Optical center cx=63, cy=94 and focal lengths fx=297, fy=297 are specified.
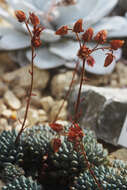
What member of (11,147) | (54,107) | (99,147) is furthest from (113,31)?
(11,147)

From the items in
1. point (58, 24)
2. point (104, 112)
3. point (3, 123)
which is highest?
point (58, 24)

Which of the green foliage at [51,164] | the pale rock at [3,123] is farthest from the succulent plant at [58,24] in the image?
the green foliage at [51,164]

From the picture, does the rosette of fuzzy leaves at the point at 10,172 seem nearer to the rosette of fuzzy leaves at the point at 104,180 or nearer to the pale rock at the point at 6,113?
the rosette of fuzzy leaves at the point at 104,180

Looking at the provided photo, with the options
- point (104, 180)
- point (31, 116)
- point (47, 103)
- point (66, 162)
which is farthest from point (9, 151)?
point (47, 103)

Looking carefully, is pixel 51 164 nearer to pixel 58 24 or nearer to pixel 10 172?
pixel 10 172

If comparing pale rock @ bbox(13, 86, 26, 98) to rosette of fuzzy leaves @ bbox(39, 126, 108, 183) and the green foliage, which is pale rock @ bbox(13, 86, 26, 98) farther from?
rosette of fuzzy leaves @ bbox(39, 126, 108, 183)
